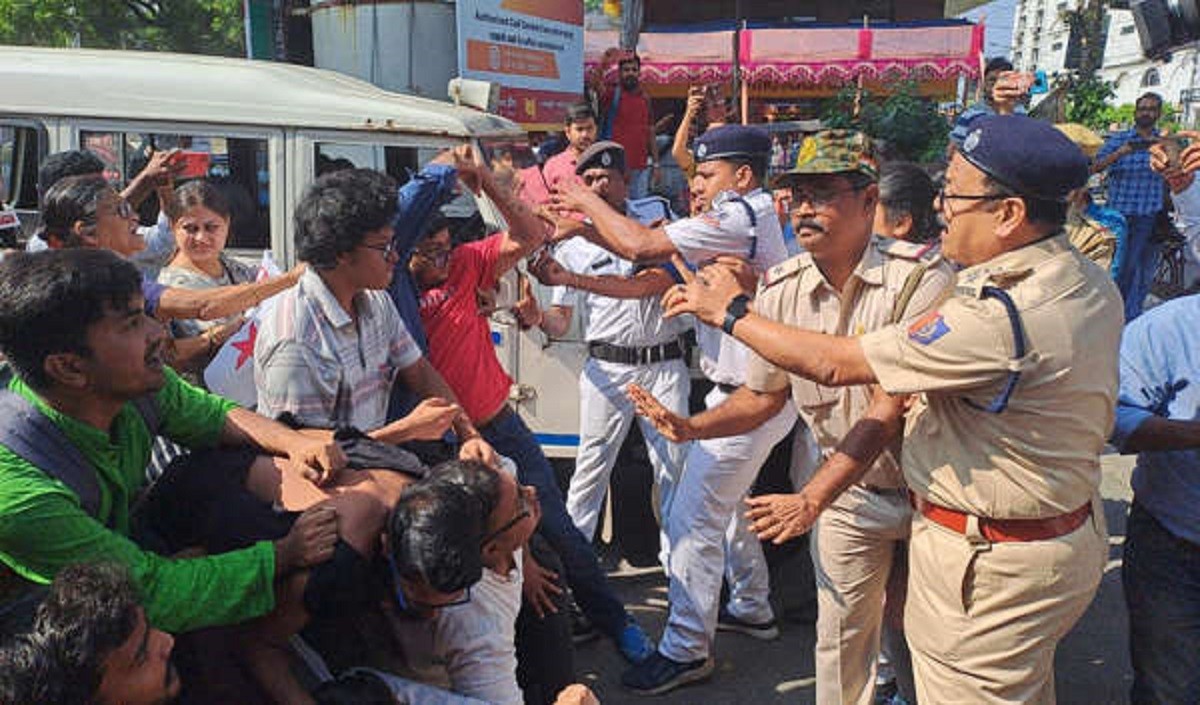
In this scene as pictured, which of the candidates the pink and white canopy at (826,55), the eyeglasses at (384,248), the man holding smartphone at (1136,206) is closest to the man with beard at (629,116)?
the man holding smartphone at (1136,206)

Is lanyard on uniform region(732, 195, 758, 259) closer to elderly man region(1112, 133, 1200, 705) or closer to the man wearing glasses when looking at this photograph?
elderly man region(1112, 133, 1200, 705)

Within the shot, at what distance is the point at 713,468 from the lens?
3059mm

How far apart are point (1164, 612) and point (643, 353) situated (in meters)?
1.89

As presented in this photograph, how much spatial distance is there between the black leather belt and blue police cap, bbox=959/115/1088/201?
5.70ft

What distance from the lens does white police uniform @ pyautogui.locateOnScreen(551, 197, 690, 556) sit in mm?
3469

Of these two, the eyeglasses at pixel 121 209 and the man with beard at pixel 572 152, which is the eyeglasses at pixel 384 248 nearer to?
the eyeglasses at pixel 121 209

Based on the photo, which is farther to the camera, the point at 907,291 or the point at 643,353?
the point at 643,353

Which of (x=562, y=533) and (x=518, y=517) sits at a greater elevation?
(x=518, y=517)

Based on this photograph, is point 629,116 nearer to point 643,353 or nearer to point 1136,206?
point 1136,206

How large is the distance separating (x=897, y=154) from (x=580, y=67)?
3.10 m

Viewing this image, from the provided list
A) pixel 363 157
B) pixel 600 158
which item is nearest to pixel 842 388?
pixel 600 158

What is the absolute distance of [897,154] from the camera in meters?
6.17

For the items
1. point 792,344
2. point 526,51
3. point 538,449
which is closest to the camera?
point 792,344

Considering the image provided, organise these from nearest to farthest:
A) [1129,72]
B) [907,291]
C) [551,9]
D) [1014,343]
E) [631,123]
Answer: [1014,343] < [907,291] < [551,9] < [631,123] < [1129,72]
